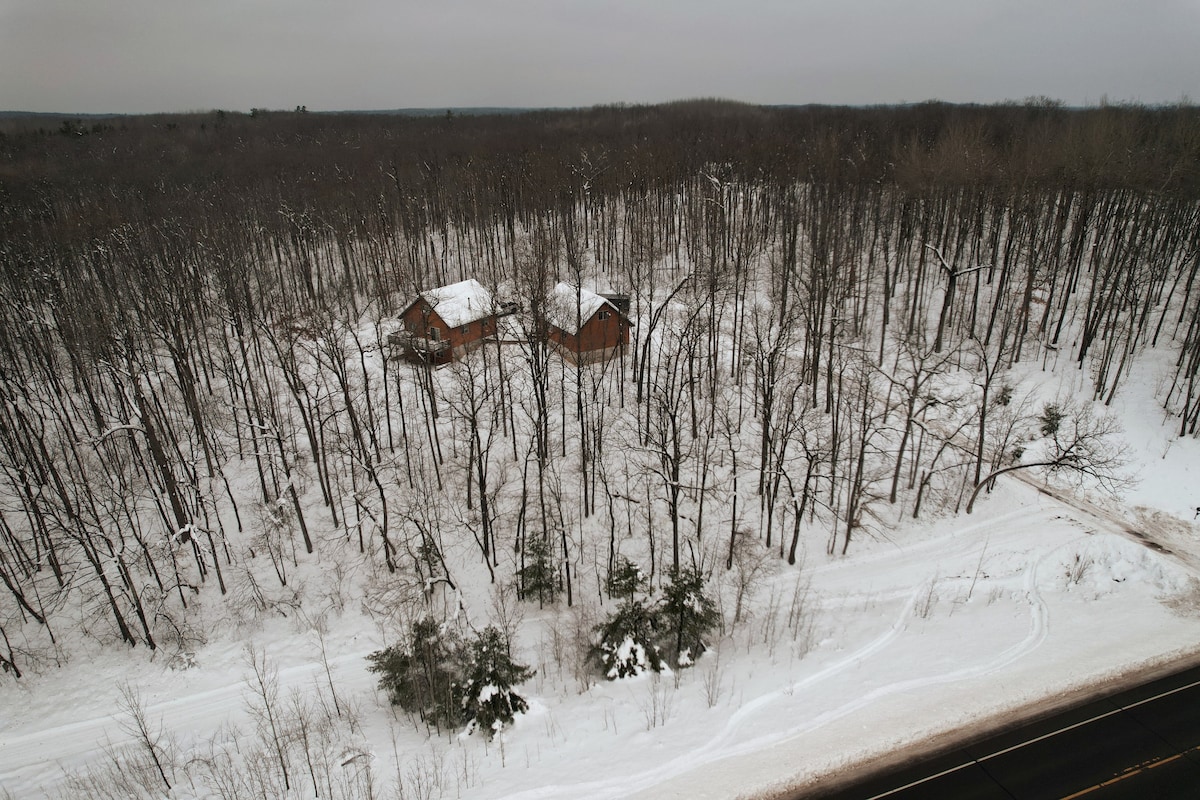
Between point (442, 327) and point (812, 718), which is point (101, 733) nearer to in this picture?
point (812, 718)

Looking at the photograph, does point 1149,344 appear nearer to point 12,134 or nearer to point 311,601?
point 311,601

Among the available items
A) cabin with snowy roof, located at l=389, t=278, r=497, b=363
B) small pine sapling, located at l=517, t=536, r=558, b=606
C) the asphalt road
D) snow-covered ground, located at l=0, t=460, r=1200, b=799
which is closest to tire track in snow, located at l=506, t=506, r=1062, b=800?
snow-covered ground, located at l=0, t=460, r=1200, b=799

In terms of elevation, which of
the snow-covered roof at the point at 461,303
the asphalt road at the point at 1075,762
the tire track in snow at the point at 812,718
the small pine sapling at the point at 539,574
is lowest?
the small pine sapling at the point at 539,574

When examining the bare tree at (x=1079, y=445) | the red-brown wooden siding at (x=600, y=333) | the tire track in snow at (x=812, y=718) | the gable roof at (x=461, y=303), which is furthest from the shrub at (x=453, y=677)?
the gable roof at (x=461, y=303)

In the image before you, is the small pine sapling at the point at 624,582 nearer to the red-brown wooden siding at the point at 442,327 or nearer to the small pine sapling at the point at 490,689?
the small pine sapling at the point at 490,689

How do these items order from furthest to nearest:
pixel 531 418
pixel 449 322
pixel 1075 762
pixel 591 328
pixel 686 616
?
pixel 591 328
pixel 449 322
pixel 531 418
pixel 686 616
pixel 1075 762

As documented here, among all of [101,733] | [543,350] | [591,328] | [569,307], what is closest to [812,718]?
[543,350]
